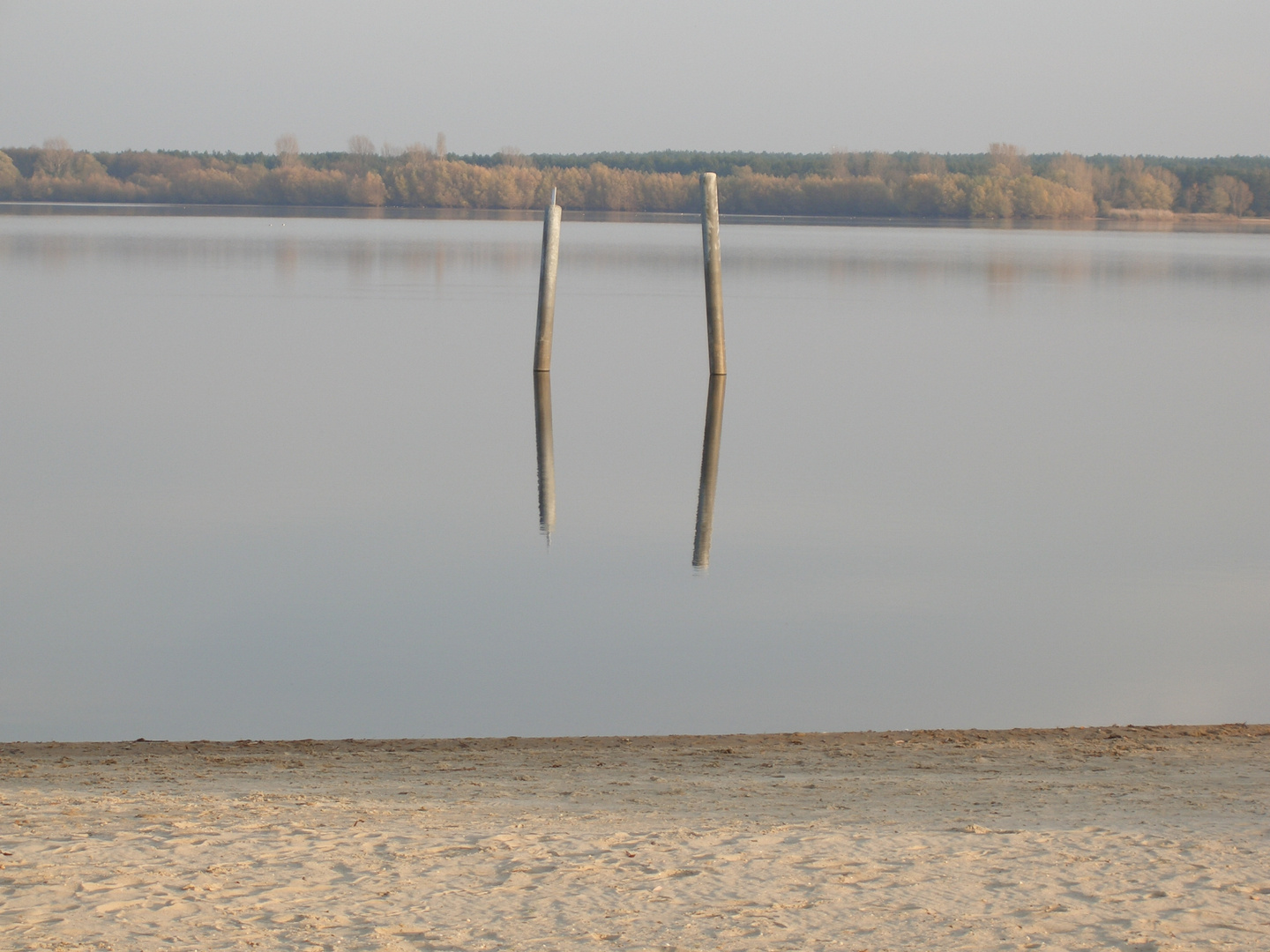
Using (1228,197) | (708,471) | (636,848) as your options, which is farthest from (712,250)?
(1228,197)

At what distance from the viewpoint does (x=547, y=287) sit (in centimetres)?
1908

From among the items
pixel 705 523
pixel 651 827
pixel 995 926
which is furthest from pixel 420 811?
pixel 705 523

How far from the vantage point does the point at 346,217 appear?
89188 mm

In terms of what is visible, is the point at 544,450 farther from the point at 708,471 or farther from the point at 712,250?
the point at 712,250

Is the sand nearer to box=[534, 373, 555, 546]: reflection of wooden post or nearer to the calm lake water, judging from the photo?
the calm lake water

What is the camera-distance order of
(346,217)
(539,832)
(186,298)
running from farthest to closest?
(346,217)
(186,298)
(539,832)

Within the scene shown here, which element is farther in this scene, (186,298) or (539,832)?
(186,298)

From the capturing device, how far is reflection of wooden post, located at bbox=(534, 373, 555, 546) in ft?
38.0

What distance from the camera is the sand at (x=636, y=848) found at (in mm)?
4039

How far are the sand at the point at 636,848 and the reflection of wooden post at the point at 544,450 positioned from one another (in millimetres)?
4995

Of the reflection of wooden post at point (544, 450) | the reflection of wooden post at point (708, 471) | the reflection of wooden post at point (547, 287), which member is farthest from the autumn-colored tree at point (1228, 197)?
the reflection of wooden post at point (544, 450)

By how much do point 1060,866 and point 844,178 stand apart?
353 feet

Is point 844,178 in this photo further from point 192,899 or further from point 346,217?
point 192,899

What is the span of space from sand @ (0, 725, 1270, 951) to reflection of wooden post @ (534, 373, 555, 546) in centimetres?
500
